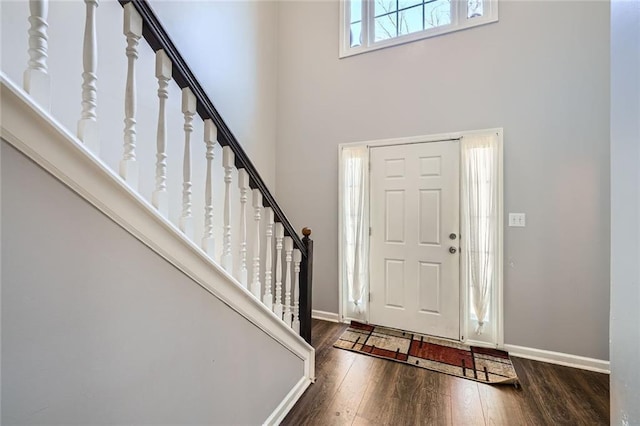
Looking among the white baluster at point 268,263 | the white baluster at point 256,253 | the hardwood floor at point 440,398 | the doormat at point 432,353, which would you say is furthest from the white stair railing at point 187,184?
the doormat at point 432,353

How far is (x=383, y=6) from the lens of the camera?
2.99 meters

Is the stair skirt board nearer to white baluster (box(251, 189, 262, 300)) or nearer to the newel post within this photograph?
white baluster (box(251, 189, 262, 300))

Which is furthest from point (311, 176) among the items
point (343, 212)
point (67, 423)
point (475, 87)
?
point (67, 423)

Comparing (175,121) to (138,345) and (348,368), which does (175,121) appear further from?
(348,368)

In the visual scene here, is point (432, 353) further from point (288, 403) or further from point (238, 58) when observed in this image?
point (238, 58)

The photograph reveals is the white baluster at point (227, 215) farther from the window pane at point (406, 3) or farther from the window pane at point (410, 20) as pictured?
the window pane at point (406, 3)

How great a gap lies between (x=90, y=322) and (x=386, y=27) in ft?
11.5

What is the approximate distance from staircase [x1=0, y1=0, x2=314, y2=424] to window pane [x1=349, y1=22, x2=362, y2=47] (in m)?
2.04

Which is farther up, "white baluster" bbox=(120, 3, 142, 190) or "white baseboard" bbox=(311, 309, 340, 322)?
"white baluster" bbox=(120, 3, 142, 190)

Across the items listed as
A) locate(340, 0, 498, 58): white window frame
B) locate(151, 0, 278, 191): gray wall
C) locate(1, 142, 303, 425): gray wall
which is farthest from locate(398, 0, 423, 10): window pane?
locate(1, 142, 303, 425): gray wall

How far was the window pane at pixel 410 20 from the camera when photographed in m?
2.80

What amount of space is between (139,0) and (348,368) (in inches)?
97.6

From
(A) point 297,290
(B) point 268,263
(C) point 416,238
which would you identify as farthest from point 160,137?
(C) point 416,238

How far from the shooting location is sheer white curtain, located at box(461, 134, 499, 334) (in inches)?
96.7
